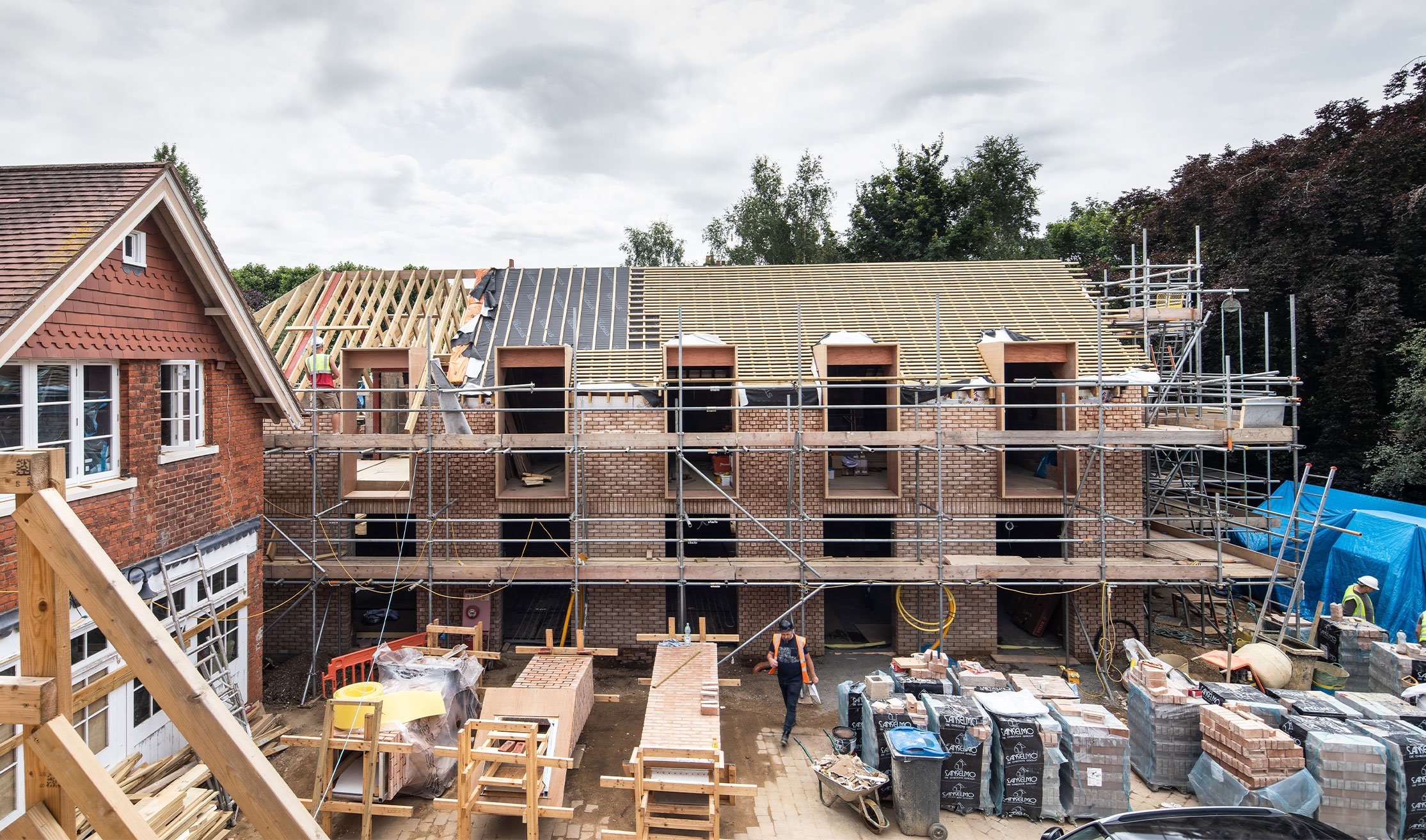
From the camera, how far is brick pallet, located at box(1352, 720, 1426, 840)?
815 cm

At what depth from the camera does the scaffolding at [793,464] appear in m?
12.4

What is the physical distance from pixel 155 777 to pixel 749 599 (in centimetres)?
924

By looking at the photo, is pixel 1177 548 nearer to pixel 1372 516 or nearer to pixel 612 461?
pixel 1372 516

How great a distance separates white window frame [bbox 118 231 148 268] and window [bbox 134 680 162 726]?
17.7ft

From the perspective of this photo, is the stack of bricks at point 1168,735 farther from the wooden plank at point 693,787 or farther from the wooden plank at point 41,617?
the wooden plank at point 41,617

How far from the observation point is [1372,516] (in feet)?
48.8

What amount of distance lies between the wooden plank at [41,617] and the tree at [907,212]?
30.6 m

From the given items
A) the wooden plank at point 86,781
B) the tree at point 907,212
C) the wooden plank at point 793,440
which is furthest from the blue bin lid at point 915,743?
the tree at point 907,212

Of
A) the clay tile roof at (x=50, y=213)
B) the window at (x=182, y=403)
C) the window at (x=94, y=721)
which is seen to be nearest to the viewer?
the clay tile roof at (x=50, y=213)

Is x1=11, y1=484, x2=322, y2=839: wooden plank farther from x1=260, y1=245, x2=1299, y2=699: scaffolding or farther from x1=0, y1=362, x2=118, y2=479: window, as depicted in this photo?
x1=260, y1=245, x2=1299, y2=699: scaffolding

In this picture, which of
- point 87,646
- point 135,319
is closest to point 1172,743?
point 87,646

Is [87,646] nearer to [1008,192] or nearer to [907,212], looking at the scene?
[907,212]

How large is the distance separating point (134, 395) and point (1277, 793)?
1501cm

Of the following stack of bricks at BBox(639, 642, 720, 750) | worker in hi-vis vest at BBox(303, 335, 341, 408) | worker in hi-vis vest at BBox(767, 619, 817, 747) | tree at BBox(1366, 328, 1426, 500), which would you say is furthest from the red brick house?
tree at BBox(1366, 328, 1426, 500)
